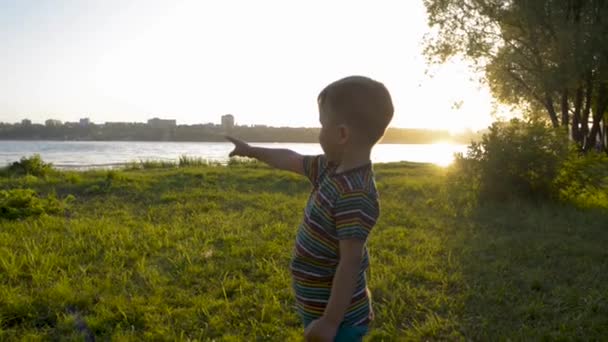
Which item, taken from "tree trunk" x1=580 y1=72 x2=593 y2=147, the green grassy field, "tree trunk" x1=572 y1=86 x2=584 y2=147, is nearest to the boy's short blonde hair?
the green grassy field

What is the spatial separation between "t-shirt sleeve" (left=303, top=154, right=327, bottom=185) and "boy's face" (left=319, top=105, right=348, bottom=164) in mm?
303

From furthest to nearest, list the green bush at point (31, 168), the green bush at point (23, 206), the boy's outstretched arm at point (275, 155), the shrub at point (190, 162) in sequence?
the shrub at point (190, 162)
the green bush at point (31, 168)
the green bush at point (23, 206)
the boy's outstretched arm at point (275, 155)

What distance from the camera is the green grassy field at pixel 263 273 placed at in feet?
13.5

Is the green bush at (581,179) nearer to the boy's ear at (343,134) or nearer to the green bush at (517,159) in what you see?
the green bush at (517,159)

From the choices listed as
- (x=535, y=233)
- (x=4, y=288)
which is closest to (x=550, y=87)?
(x=535, y=233)

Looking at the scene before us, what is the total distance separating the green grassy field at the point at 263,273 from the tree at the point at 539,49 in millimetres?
8055

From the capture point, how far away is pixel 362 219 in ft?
5.96

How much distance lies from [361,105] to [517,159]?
9.16 metres

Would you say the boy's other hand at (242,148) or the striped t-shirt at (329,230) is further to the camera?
the boy's other hand at (242,148)

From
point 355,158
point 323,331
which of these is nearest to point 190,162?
point 355,158

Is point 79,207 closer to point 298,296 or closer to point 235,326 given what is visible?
point 235,326

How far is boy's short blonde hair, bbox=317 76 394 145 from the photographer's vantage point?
187 centimetres

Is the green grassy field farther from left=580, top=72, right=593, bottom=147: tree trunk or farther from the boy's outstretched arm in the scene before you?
left=580, top=72, right=593, bottom=147: tree trunk

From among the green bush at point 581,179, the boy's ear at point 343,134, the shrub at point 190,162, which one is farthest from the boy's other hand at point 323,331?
the shrub at point 190,162
